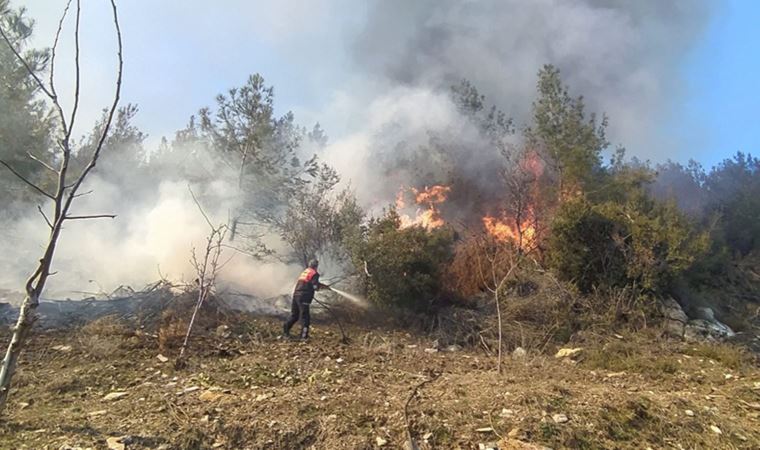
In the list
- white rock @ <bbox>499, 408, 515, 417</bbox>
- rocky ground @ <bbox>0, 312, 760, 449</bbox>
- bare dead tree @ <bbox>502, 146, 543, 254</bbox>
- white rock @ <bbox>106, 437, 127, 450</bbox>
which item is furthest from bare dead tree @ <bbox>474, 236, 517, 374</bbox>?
white rock @ <bbox>106, 437, 127, 450</bbox>

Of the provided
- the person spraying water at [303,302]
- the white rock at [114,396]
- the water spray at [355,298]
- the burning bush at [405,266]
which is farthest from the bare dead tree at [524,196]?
the white rock at [114,396]

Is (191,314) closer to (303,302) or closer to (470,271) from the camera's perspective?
(303,302)

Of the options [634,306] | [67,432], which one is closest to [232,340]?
[67,432]

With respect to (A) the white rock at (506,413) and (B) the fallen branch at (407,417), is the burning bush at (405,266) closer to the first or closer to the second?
(B) the fallen branch at (407,417)

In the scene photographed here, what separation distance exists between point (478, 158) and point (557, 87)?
5545 mm

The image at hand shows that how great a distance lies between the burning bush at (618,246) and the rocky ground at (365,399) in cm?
326

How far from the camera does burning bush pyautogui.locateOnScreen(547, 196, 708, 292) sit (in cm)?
1187

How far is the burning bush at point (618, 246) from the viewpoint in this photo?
38.9 feet

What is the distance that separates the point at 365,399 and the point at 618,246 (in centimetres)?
928

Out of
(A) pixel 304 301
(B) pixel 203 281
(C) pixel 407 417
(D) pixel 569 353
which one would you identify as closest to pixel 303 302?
(A) pixel 304 301

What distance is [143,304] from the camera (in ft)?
37.3

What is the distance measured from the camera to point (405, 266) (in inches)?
492

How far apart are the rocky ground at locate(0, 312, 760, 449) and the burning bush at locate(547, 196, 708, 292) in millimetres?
3261

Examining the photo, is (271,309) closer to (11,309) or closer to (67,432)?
(11,309)
